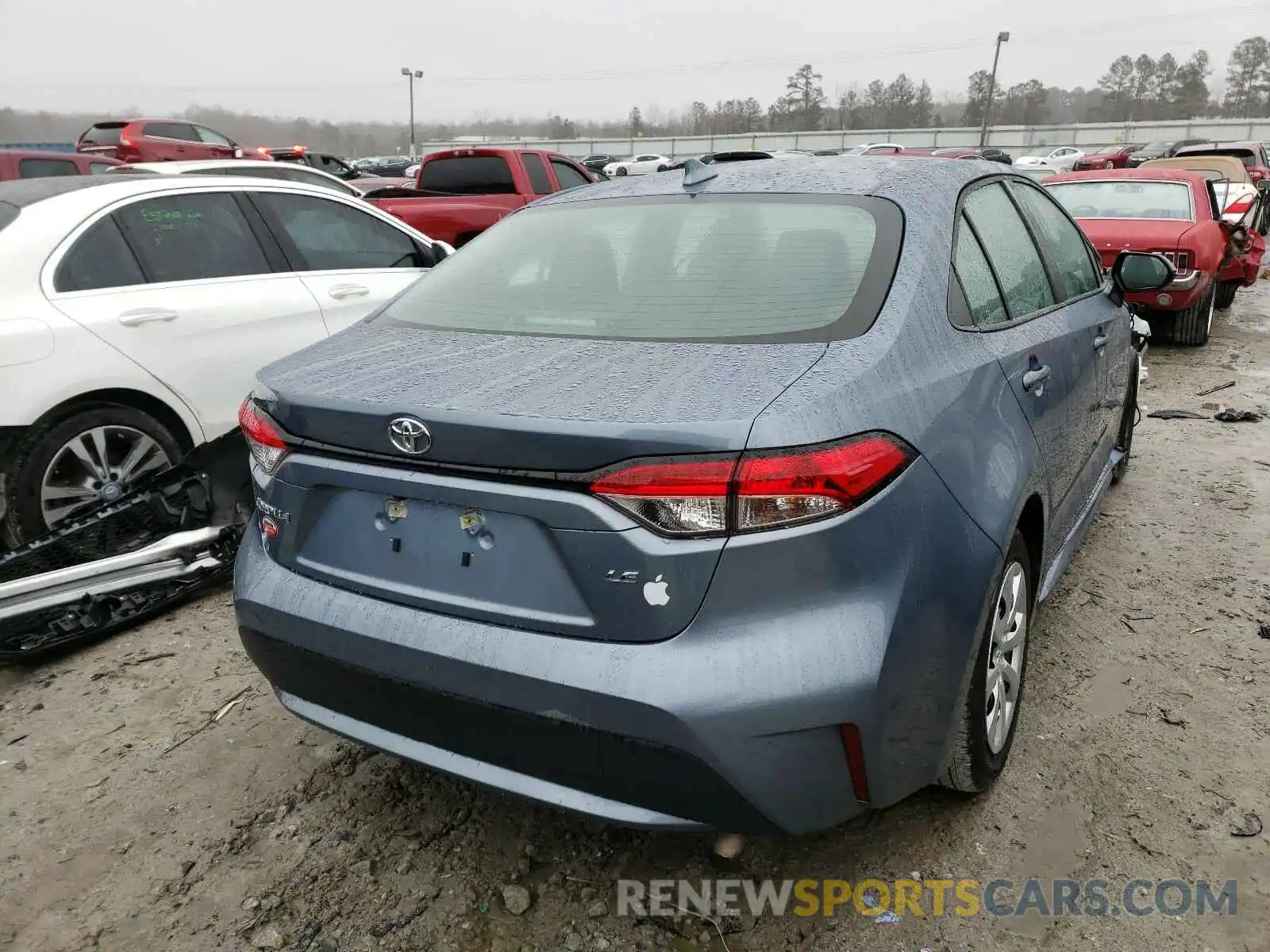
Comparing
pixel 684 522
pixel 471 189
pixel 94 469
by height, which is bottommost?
pixel 94 469

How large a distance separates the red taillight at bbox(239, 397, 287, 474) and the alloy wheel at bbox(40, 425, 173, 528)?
6.05ft

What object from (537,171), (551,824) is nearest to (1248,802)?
(551,824)

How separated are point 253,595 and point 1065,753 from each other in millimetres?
2280

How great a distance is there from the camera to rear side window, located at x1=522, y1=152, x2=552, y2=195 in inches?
396

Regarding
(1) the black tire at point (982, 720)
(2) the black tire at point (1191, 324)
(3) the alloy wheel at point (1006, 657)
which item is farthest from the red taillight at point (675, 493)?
(2) the black tire at point (1191, 324)

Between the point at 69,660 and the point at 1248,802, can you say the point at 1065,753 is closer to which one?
the point at 1248,802

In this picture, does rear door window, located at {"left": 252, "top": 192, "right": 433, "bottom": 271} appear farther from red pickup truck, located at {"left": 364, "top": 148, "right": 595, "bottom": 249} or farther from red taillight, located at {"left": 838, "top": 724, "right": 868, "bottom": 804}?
red taillight, located at {"left": 838, "top": 724, "right": 868, "bottom": 804}

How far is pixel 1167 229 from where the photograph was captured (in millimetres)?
7949

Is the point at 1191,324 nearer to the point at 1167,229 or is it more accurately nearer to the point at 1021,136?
the point at 1167,229

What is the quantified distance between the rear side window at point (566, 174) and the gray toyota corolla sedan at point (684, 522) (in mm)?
8749

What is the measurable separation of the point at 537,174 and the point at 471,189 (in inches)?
29.9

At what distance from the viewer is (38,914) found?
211 centimetres

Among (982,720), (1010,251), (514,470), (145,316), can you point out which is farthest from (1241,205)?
(514,470)

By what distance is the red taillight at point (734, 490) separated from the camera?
5.23 ft
